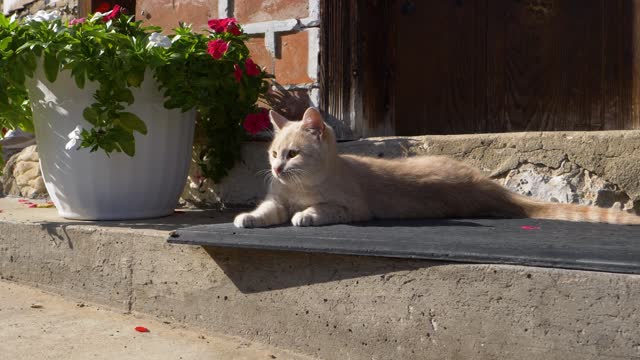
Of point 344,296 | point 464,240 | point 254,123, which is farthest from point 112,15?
point 464,240

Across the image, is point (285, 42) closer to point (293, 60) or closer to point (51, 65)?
point (293, 60)

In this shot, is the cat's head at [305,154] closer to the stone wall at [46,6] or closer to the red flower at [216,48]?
the red flower at [216,48]

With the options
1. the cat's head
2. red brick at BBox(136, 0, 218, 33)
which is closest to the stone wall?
red brick at BBox(136, 0, 218, 33)

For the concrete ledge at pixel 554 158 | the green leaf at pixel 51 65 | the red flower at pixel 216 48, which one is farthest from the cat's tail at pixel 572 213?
the green leaf at pixel 51 65

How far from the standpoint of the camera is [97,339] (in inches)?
96.9

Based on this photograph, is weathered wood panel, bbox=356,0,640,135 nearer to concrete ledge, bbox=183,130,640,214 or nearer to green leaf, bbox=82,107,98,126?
concrete ledge, bbox=183,130,640,214

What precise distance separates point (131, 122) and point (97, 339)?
3.71ft

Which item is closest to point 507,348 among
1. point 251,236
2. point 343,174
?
point 251,236

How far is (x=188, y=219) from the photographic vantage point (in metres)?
3.39

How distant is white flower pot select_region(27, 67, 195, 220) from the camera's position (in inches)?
125

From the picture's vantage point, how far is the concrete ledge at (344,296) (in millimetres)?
1723

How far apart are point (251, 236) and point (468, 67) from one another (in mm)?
2059

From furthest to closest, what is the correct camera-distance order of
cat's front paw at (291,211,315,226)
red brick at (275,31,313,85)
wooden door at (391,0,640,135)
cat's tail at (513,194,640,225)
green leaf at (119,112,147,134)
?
red brick at (275,31,313,85), wooden door at (391,0,640,135), green leaf at (119,112,147,134), cat's front paw at (291,211,315,226), cat's tail at (513,194,640,225)

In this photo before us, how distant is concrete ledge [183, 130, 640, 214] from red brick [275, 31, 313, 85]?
2.17ft
